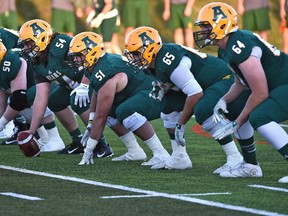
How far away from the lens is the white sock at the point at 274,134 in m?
7.57

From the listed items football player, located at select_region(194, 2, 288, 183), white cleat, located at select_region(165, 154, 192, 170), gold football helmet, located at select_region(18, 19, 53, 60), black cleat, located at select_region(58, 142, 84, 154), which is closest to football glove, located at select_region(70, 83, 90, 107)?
gold football helmet, located at select_region(18, 19, 53, 60)

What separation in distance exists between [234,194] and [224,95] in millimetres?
1148

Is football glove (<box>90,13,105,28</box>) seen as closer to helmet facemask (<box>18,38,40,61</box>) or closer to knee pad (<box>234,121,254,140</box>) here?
helmet facemask (<box>18,38,40,61</box>)

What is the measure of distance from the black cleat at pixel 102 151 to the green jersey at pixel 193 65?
1.52 m

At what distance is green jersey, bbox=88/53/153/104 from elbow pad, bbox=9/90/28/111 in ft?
3.97

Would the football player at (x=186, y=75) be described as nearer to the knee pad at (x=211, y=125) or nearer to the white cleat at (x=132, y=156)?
the knee pad at (x=211, y=125)

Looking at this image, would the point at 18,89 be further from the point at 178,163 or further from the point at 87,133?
the point at 178,163

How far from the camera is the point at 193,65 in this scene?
334 inches

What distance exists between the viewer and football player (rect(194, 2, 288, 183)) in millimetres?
7578

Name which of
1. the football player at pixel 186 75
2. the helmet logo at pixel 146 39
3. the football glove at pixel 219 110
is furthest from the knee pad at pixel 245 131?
the helmet logo at pixel 146 39

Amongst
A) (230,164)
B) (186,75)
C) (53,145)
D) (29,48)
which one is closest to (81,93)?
(29,48)

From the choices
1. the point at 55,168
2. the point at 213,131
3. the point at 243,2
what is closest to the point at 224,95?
the point at 213,131

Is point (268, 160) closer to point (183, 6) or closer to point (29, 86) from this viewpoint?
point (29, 86)

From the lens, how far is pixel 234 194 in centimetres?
727
